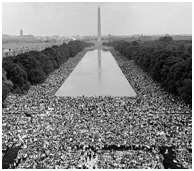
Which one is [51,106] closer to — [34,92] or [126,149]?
[34,92]

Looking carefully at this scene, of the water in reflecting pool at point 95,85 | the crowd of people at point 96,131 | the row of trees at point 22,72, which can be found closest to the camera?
the crowd of people at point 96,131

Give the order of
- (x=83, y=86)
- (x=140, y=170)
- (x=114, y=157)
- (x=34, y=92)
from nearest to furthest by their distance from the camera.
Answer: (x=140, y=170)
(x=114, y=157)
(x=34, y=92)
(x=83, y=86)

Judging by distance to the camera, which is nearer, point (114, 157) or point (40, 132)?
point (114, 157)

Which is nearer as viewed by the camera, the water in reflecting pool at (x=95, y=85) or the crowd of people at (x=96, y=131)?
the crowd of people at (x=96, y=131)

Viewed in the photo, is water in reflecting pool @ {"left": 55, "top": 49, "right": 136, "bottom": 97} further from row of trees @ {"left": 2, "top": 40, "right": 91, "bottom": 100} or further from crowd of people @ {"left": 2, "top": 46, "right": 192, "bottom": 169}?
crowd of people @ {"left": 2, "top": 46, "right": 192, "bottom": 169}

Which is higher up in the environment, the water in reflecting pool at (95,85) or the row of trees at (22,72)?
the row of trees at (22,72)

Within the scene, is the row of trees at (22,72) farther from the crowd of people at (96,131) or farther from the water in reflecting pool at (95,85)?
the water in reflecting pool at (95,85)

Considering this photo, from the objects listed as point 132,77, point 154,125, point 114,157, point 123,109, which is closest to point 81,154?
point 114,157

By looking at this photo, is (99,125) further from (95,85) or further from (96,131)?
(95,85)
